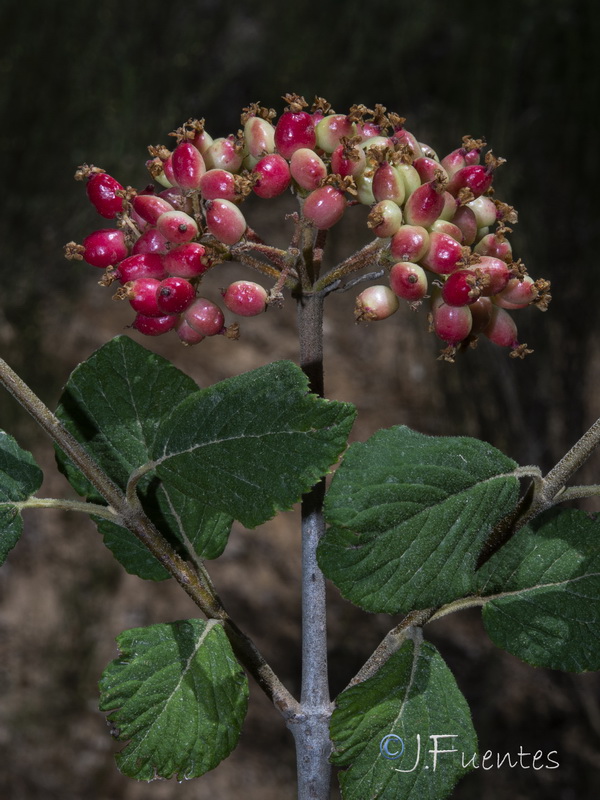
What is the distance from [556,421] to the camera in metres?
2.74

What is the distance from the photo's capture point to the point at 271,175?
72 cm

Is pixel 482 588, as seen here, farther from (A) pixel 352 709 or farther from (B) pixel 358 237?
(B) pixel 358 237

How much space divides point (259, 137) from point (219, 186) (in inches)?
2.7

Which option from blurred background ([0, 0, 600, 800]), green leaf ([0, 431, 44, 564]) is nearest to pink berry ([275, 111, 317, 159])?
green leaf ([0, 431, 44, 564])

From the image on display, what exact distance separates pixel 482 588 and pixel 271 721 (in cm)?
213

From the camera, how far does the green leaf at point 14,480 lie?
2.44ft

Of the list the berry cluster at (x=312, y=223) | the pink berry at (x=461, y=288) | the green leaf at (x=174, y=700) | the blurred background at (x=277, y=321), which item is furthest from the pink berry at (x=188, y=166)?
the blurred background at (x=277, y=321)

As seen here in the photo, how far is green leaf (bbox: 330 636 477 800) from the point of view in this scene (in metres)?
0.72

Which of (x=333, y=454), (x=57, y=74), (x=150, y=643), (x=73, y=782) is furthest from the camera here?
(x=57, y=74)

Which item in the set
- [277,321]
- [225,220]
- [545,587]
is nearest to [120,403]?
[225,220]

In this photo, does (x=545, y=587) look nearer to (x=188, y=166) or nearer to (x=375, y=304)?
(x=375, y=304)

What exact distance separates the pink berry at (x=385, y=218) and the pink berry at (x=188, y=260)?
136 millimetres

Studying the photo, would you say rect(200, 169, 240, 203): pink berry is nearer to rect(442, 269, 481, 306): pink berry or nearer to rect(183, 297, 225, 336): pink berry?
rect(183, 297, 225, 336): pink berry

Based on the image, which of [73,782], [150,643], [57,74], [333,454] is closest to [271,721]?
[73,782]
